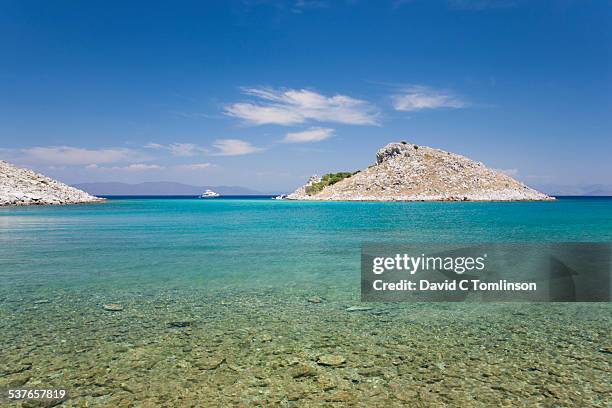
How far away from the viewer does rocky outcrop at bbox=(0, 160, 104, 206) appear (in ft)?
325

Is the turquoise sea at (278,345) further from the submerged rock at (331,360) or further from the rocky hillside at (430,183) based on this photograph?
the rocky hillside at (430,183)

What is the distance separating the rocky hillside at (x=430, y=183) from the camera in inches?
6324

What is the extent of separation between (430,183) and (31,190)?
147 meters

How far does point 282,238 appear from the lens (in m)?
34.8

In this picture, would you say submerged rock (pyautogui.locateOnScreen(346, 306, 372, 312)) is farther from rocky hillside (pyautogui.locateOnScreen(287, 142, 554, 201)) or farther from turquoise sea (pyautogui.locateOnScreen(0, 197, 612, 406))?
rocky hillside (pyautogui.locateOnScreen(287, 142, 554, 201))

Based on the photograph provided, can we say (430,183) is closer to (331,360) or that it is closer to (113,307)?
(113,307)

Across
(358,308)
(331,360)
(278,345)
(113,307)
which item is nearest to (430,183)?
(358,308)

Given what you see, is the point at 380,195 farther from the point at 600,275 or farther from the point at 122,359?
the point at 122,359

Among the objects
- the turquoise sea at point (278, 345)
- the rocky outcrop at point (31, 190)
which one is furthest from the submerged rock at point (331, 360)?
the rocky outcrop at point (31, 190)

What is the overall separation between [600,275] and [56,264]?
2827 cm

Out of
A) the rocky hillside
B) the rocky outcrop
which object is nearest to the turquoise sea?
the rocky outcrop

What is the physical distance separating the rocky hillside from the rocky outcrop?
11125cm

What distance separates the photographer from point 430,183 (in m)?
167

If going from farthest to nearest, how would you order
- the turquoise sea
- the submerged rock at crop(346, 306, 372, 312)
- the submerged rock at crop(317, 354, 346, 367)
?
1. the submerged rock at crop(346, 306, 372, 312)
2. the submerged rock at crop(317, 354, 346, 367)
3. the turquoise sea
